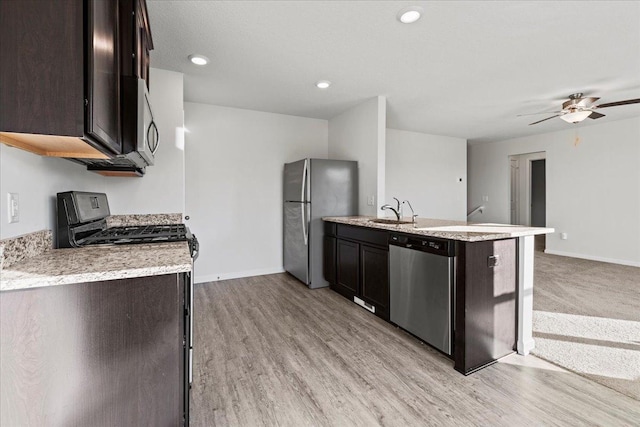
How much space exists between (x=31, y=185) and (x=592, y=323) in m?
4.20

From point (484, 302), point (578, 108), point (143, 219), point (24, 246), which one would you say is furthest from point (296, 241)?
point (578, 108)

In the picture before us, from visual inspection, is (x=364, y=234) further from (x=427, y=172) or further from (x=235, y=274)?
(x=427, y=172)

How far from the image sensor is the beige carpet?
6.59 feet

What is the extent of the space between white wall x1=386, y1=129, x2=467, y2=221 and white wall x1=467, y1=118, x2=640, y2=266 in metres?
1.41

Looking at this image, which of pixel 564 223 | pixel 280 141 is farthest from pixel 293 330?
pixel 564 223

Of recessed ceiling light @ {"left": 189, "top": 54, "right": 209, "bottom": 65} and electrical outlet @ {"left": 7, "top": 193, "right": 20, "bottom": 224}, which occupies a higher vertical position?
recessed ceiling light @ {"left": 189, "top": 54, "right": 209, "bottom": 65}

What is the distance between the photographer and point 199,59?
8.94ft

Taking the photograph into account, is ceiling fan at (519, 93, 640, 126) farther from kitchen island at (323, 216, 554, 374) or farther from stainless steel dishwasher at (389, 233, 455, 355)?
stainless steel dishwasher at (389, 233, 455, 355)

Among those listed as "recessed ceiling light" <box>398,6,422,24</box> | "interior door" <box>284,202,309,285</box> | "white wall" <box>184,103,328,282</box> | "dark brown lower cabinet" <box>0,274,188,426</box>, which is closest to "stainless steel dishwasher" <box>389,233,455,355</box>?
"interior door" <box>284,202,309,285</box>

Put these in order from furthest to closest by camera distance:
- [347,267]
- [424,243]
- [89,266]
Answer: [347,267] < [424,243] < [89,266]

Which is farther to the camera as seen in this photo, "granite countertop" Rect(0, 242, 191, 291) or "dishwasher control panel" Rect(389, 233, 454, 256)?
"dishwasher control panel" Rect(389, 233, 454, 256)

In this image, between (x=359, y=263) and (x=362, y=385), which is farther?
(x=359, y=263)

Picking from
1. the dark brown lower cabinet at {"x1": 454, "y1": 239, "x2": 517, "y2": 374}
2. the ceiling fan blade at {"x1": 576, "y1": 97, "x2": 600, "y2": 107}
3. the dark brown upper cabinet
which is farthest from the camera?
the ceiling fan blade at {"x1": 576, "y1": 97, "x2": 600, "y2": 107}

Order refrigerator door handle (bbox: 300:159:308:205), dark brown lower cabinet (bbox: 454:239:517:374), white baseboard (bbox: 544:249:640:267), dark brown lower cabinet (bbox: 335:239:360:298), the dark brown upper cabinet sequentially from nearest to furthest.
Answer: the dark brown upper cabinet → dark brown lower cabinet (bbox: 454:239:517:374) → dark brown lower cabinet (bbox: 335:239:360:298) → refrigerator door handle (bbox: 300:159:308:205) → white baseboard (bbox: 544:249:640:267)
